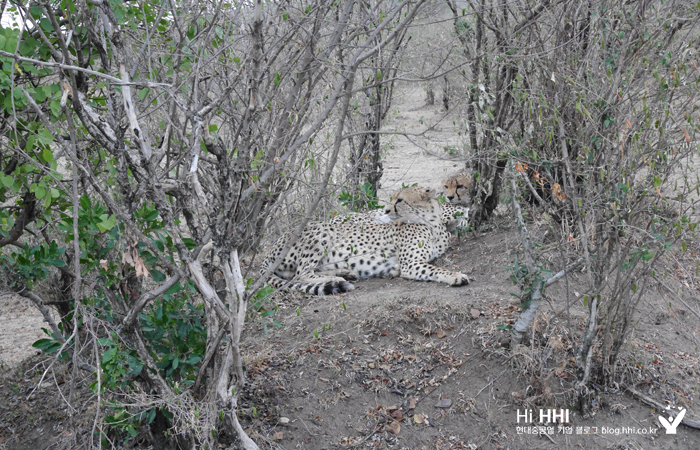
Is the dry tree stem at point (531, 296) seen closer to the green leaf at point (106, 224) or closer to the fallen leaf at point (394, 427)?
the fallen leaf at point (394, 427)

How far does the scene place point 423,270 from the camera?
5535mm

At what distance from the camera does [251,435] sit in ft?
10.8

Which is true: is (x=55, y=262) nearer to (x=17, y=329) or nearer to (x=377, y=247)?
(x=17, y=329)

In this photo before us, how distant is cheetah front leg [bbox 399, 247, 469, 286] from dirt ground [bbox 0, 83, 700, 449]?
18.8 inches

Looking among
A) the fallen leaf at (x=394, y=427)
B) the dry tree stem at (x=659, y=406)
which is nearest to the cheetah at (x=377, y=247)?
the fallen leaf at (x=394, y=427)

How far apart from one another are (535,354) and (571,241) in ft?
2.65

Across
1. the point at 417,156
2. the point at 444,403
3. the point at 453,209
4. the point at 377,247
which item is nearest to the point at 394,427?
the point at 444,403

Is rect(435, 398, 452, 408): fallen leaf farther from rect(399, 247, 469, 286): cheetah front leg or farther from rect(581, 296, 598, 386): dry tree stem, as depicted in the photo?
rect(399, 247, 469, 286): cheetah front leg

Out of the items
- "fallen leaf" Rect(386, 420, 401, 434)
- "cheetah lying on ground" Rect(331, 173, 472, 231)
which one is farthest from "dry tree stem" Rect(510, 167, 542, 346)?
"cheetah lying on ground" Rect(331, 173, 472, 231)

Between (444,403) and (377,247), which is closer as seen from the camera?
(444,403)

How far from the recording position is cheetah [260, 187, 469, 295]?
5711mm

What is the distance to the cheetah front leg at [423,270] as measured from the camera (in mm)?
5168

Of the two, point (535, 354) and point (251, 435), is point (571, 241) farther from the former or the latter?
point (251, 435)

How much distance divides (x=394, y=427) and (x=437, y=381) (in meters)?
0.45
